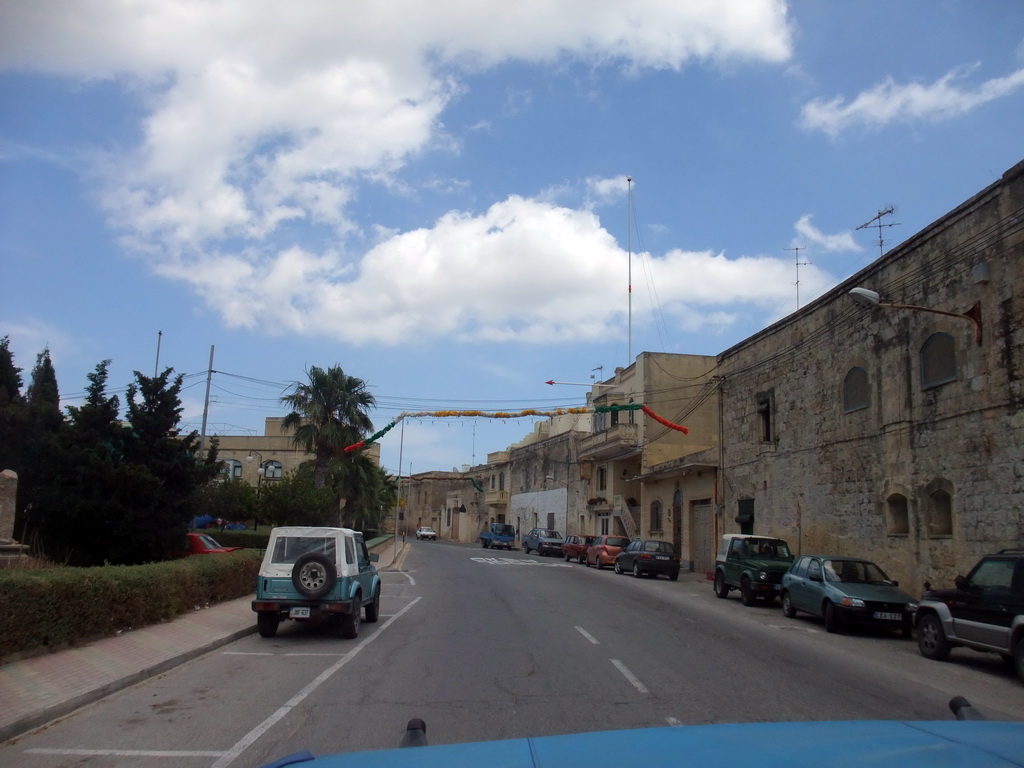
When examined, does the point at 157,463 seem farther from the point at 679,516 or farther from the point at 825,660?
the point at 679,516

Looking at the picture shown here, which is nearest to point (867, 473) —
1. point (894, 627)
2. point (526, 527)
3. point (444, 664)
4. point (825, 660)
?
point (894, 627)

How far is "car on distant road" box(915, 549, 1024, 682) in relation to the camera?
11328 millimetres

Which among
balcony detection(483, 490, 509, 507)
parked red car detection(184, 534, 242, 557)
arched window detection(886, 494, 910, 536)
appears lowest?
parked red car detection(184, 534, 242, 557)

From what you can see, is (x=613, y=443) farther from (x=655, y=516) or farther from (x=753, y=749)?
(x=753, y=749)

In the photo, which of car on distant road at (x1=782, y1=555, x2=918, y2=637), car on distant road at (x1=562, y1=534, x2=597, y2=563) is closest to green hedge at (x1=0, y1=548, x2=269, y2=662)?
car on distant road at (x1=782, y1=555, x2=918, y2=637)

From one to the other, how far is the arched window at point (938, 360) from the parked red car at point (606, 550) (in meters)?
19.3

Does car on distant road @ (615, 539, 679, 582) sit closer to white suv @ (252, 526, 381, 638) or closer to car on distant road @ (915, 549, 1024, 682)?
car on distant road @ (915, 549, 1024, 682)

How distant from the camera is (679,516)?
126ft

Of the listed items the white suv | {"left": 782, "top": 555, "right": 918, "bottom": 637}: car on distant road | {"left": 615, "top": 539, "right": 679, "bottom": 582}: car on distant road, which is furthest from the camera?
{"left": 615, "top": 539, "right": 679, "bottom": 582}: car on distant road

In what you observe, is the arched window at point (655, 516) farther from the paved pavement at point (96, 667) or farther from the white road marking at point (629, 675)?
the white road marking at point (629, 675)

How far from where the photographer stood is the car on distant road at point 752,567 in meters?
21.2

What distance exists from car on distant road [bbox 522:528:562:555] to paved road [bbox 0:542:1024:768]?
32.3m

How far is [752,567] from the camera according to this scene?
21594mm

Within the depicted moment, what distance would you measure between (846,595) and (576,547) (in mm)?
28155
